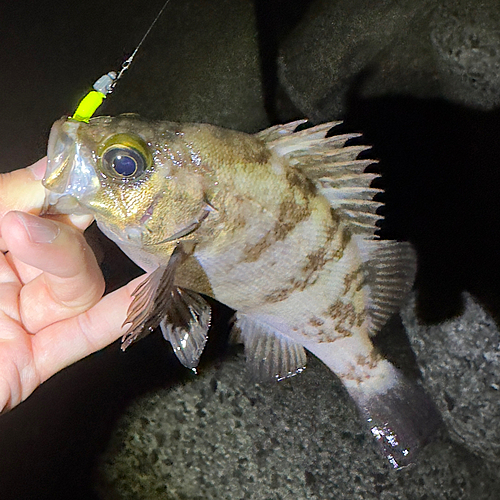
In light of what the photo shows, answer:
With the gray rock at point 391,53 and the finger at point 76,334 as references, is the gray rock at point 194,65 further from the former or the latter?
the finger at point 76,334

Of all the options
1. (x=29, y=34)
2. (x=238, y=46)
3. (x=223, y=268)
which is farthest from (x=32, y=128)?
(x=223, y=268)

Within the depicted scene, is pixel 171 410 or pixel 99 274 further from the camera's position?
pixel 171 410

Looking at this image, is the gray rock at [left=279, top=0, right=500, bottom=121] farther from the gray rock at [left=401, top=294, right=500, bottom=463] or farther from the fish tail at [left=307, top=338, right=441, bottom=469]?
the fish tail at [left=307, top=338, right=441, bottom=469]

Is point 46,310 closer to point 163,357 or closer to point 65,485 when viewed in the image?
point 163,357

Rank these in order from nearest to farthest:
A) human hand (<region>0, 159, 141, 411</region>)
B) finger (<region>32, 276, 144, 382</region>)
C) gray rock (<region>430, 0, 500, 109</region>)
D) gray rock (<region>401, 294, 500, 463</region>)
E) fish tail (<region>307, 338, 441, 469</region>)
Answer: human hand (<region>0, 159, 141, 411</region>)
finger (<region>32, 276, 144, 382</region>)
fish tail (<region>307, 338, 441, 469</region>)
gray rock (<region>430, 0, 500, 109</region>)
gray rock (<region>401, 294, 500, 463</region>)

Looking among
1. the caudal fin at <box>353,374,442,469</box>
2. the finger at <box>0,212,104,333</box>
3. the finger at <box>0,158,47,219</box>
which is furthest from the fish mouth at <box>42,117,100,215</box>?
the caudal fin at <box>353,374,442,469</box>

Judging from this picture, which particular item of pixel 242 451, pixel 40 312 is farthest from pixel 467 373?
pixel 40 312
